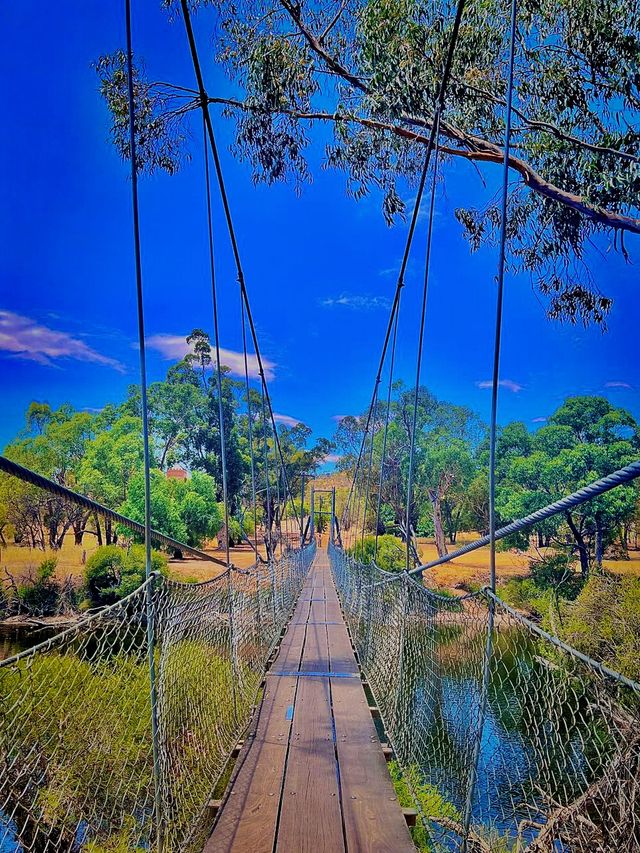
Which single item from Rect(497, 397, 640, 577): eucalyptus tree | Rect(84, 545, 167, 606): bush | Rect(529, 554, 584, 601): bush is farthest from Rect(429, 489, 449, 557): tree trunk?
Rect(84, 545, 167, 606): bush

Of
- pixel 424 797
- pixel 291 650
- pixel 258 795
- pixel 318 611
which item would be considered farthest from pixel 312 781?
pixel 318 611

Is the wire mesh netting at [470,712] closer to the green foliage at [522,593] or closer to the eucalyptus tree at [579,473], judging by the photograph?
the green foliage at [522,593]

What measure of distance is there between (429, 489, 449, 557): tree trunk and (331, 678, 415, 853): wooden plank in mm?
15589

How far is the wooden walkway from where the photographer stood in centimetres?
147

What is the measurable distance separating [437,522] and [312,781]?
1687 centimetres

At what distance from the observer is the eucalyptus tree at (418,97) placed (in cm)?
513

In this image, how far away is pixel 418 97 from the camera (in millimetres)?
5066

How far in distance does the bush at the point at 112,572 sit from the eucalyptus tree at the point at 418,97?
10483 millimetres

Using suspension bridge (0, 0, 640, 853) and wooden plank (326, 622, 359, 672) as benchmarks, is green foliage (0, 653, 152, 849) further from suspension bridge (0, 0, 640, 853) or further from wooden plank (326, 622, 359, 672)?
wooden plank (326, 622, 359, 672)

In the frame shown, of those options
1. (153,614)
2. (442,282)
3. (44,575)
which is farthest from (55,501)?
(442,282)

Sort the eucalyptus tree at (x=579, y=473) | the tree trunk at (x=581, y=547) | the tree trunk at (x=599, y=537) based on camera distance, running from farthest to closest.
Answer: the eucalyptus tree at (x=579, y=473)
the tree trunk at (x=599, y=537)
the tree trunk at (x=581, y=547)

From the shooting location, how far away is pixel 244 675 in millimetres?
2518

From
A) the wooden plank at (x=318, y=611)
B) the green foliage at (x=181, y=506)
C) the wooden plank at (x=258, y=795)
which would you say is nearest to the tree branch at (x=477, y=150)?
the wooden plank at (x=318, y=611)

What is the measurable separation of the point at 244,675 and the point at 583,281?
230 inches
